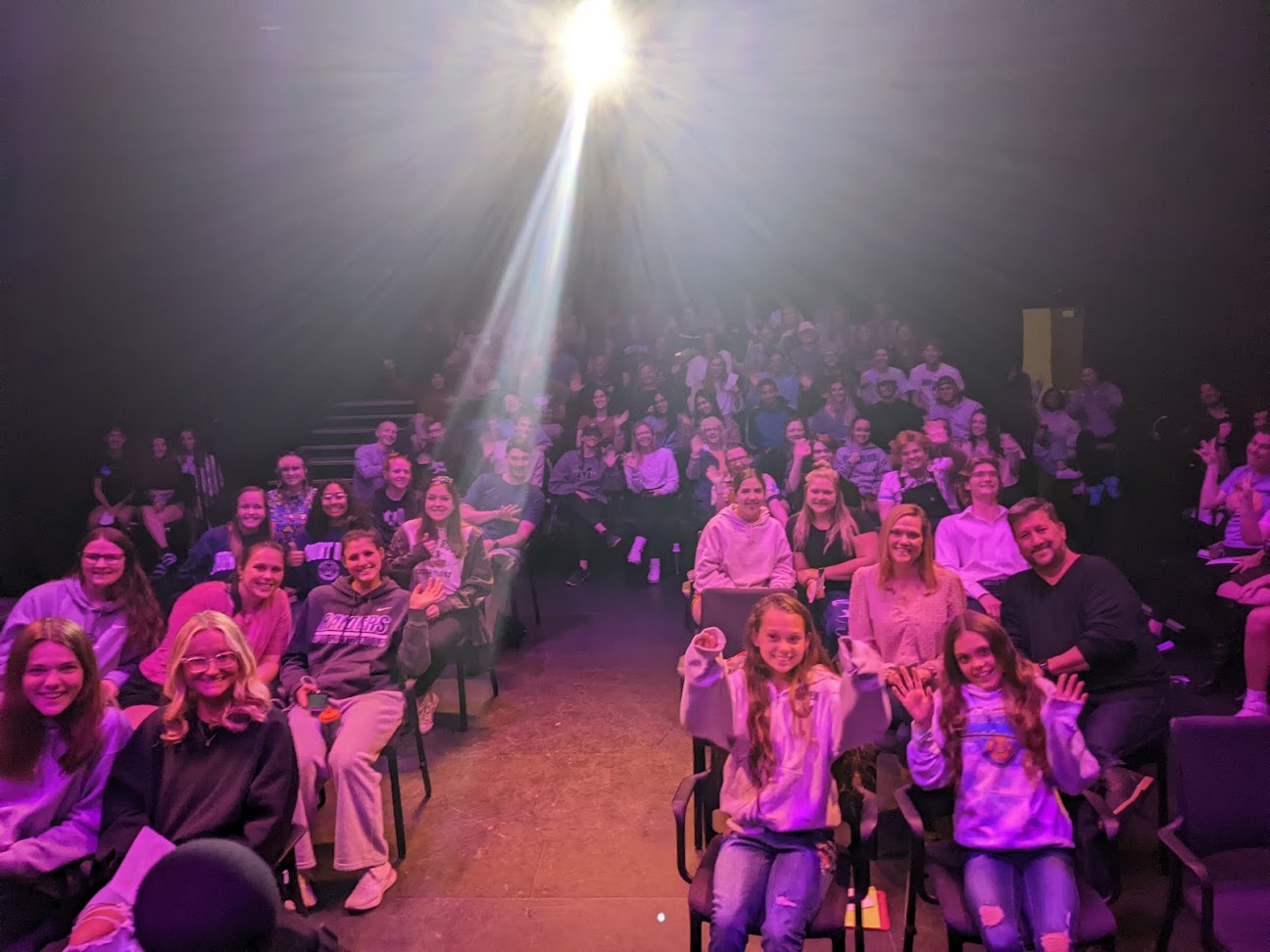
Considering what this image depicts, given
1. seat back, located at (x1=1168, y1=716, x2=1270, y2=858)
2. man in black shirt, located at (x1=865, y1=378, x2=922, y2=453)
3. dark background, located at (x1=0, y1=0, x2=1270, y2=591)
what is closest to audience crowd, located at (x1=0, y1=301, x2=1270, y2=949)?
seat back, located at (x1=1168, y1=716, x2=1270, y2=858)

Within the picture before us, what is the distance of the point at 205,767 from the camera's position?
234 cm

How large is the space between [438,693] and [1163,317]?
868 centimetres

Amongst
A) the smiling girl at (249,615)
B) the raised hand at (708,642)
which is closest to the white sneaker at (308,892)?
the smiling girl at (249,615)

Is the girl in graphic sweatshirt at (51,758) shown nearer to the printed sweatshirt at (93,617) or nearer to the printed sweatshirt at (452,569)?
the printed sweatshirt at (93,617)

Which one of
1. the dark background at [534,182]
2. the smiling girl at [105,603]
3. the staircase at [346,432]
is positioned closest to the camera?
the smiling girl at [105,603]

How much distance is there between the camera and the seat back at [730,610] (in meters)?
3.41

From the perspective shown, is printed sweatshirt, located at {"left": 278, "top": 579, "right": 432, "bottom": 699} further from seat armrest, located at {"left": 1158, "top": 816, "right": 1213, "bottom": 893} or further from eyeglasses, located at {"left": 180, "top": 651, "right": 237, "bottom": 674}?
seat armrest, located at {"left": 1158, "top": 816, "right": 1213, "bottom": 893}

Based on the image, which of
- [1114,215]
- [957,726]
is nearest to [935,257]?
[1114,215]

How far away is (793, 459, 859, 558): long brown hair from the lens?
4324 millimetres

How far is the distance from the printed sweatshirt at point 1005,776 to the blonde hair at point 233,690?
1.94 m

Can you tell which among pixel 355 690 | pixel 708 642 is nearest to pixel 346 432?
pixel 355 690

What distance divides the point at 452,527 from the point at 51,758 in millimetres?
2260

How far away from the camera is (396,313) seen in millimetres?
11117

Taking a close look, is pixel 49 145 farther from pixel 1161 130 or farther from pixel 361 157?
pixel 1161 130
